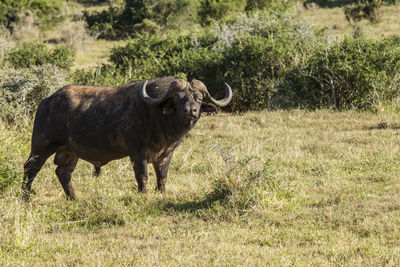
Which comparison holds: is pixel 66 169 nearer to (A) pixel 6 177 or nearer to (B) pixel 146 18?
(A) pixel 6 177

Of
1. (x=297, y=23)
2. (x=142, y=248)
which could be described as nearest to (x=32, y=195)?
(x=142, y=248)

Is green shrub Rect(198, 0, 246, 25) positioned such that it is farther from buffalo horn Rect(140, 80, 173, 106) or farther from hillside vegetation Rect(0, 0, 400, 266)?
buffalo horn Rect(140, 80, 173, 106)

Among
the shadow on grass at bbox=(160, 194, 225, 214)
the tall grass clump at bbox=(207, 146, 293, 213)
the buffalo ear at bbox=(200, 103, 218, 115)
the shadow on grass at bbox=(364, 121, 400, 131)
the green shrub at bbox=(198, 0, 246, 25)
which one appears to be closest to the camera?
the tall grass clump at bbox=(207, 146, 293, 213)

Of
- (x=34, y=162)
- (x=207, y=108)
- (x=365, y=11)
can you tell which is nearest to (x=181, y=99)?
(x=207, y=108)

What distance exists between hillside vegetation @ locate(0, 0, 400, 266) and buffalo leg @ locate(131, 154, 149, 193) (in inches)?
6.3

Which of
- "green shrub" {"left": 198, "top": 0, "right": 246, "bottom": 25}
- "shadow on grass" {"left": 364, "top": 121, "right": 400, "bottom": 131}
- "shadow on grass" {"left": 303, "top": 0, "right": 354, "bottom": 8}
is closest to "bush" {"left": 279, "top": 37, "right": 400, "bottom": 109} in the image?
"shadow on grass" {"left": 364, "top": 121, "right": 400, "bottom": 131}

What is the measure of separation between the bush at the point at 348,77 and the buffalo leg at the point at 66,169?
26.2ft

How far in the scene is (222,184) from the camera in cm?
749

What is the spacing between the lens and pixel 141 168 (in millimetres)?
8117

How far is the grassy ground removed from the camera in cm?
579

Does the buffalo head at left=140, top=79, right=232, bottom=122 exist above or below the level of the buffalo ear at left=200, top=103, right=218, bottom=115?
above

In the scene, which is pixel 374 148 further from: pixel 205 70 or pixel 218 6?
pixel 218 6

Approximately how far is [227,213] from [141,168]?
5.37 feet

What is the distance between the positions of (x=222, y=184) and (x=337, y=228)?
5.58 ft
